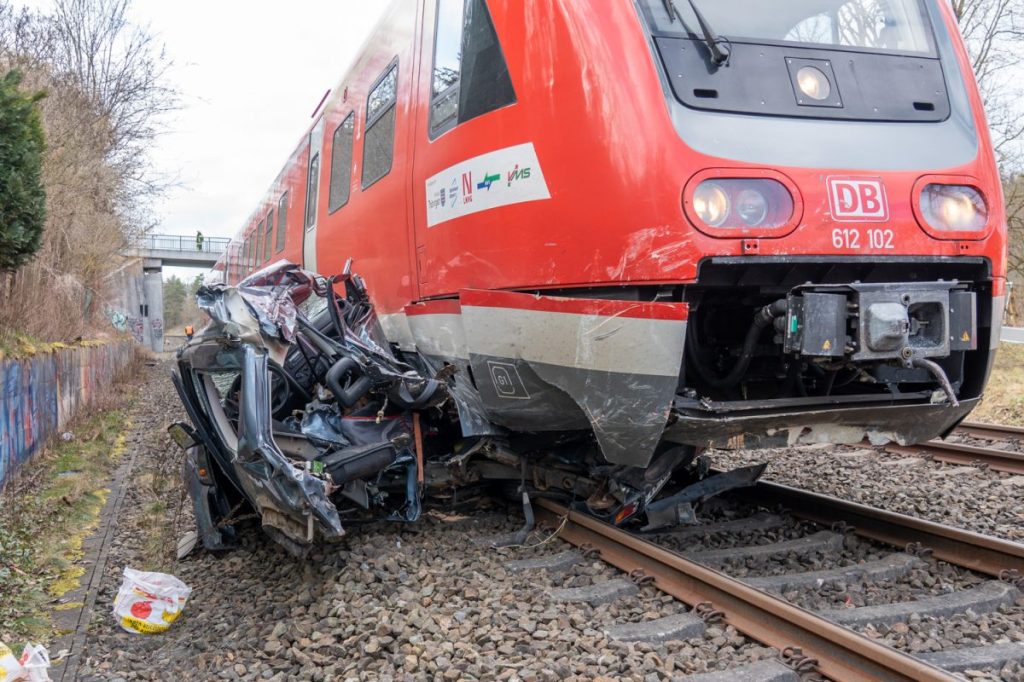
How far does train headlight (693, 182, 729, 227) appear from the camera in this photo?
3.58 metres

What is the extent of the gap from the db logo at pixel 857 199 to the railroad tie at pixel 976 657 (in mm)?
1797

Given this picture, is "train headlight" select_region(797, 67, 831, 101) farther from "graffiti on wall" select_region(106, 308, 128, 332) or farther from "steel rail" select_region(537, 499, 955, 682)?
"graffiti on wall" select_region(106, 308, 128, 332)

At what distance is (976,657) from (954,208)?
6.62ft

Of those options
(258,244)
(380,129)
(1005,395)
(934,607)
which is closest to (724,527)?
(934,607)

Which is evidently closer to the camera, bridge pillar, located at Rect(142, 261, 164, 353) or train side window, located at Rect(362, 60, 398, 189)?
train side window, located at Rect(362, 60, 398, 189)

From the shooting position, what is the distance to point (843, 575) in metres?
3.91

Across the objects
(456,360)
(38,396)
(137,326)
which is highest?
(137,326)

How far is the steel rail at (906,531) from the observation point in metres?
3.95

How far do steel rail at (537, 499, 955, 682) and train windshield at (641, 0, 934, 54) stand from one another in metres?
2.48

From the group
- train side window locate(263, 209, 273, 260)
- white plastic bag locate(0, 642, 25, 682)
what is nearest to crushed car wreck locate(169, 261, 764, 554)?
white plastic bag locate(0, 642, 25, 682)

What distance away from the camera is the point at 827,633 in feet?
10.0

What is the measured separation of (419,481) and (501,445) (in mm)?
532

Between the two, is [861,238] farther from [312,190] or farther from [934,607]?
[312,190]

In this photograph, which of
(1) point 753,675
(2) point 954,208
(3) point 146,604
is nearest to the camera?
(1) point 753,675
